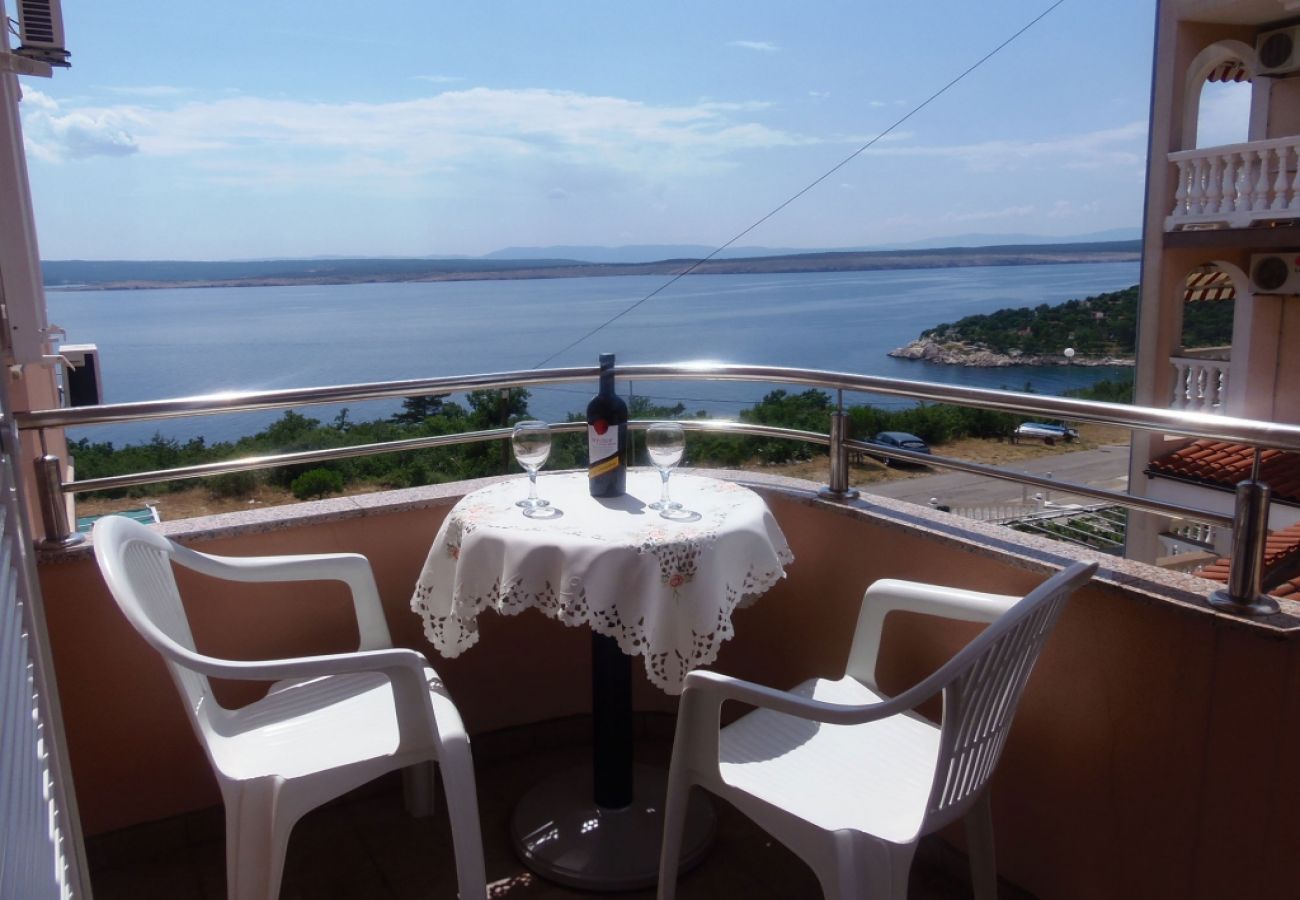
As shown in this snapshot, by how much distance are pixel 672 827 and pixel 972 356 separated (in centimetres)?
1700

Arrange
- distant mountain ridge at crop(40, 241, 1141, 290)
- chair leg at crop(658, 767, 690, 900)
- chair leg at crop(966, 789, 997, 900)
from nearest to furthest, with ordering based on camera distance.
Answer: chair leg at crop(658, 767, 690, 900)
chair leg at crop(966, 789, 997, 900)
distant mountain ridge at crop(40, 241, 1141, 290)

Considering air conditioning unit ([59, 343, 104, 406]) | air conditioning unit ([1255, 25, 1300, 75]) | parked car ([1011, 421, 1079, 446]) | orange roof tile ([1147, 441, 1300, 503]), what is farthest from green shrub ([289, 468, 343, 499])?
parked car ([1011, 421, 1079, 446])

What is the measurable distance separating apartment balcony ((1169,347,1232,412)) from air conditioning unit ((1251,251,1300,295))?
76cm

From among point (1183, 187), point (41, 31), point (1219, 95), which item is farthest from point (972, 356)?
point (41, 31)

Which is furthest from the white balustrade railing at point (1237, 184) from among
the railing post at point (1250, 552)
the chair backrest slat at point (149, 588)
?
the chair backrest slat at point (149, 588)

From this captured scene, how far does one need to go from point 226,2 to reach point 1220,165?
1525 centimetres

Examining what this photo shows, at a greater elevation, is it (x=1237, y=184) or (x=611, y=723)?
(x=1237, y=184)

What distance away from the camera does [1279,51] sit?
26.8 ft

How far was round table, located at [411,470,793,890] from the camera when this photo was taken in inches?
76.2

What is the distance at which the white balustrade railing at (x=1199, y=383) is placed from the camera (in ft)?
28.6

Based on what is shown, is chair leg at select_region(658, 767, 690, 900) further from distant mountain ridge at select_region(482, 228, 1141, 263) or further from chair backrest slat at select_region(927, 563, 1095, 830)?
distant mountain ridge at select_region(482, 228, 1141, 263)

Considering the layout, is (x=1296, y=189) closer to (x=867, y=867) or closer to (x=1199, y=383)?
(x=1199, y=383)

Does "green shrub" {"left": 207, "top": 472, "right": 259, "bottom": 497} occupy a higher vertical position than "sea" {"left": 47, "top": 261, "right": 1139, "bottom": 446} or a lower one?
lower

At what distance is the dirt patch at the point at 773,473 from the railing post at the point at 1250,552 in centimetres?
31
